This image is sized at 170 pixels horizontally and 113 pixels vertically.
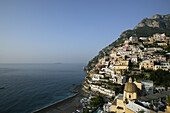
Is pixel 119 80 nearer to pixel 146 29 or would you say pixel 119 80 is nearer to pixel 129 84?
pixel 129 84

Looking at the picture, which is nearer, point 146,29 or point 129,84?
point 129,84

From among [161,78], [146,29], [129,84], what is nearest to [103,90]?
[129,84]

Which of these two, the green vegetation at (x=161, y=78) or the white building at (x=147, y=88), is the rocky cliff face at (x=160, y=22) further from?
the white building at (x=147, y=88)

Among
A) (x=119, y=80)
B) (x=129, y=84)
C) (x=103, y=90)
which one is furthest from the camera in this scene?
(x=119, y=80)

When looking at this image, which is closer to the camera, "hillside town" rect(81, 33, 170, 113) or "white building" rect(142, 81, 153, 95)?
"hillside town" rect(81, 33, 170, 113)

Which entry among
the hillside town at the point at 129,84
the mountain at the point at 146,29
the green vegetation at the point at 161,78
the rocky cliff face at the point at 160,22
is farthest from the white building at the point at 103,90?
the rocky cliff face at the point at 160,22

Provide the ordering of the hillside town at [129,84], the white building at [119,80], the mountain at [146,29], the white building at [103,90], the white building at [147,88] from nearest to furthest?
the hillside town at [129,84], the white building at [147,88], the white building at [103,90], the white building at [119,80], the mountain at [146,29]

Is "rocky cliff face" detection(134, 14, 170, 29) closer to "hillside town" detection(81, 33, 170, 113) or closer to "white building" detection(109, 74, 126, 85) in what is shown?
"hillside town" detection(81, 33, 170, 113)

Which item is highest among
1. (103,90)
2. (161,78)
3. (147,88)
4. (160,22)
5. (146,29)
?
(160,22)

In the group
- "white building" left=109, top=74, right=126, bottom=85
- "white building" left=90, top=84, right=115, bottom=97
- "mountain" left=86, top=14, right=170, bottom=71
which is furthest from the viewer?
"mountain" left=86, top=14, right=170, bottom=71

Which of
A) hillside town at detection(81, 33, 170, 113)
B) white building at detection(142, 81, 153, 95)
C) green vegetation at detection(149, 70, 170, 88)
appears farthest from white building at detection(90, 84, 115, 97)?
green vegetation at detection(149, 70, 170, 88)

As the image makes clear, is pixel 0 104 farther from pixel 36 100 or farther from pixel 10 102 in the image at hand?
pixel 36 100

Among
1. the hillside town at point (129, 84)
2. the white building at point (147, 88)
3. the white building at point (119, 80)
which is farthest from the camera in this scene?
the white building at point (119, 80)

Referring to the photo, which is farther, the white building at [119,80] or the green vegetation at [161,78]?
the white building at [119,80]
